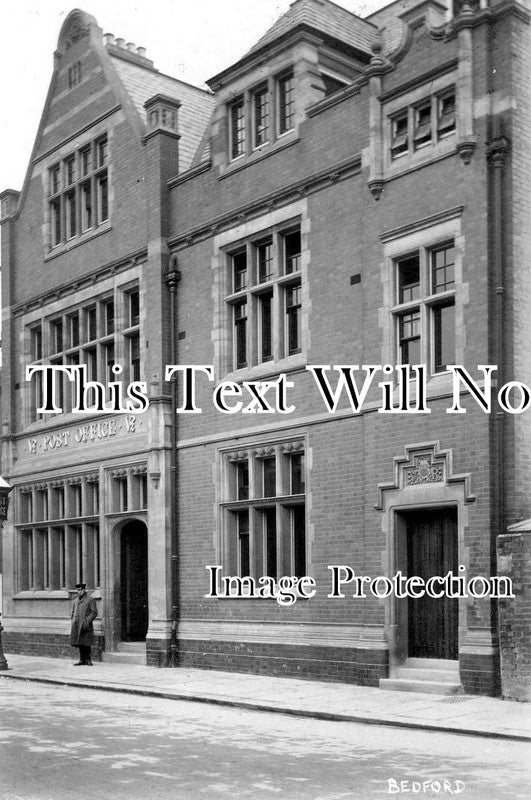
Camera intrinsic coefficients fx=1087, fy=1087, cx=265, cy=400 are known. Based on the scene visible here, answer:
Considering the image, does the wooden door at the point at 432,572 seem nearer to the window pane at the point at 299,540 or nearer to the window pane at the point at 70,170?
the window pane at the point at 299,540

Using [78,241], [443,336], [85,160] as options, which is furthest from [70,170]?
[443,336]

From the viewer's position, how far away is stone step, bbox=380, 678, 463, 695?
1516 centimetres

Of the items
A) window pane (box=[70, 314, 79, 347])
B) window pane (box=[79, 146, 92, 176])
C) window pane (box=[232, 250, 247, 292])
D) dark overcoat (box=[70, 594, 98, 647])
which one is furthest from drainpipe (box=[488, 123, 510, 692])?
window pane (box=[70, 314, 79, 347])

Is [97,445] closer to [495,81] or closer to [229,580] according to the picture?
[229,580]

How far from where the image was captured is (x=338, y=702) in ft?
48.4

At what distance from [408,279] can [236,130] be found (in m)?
5.59

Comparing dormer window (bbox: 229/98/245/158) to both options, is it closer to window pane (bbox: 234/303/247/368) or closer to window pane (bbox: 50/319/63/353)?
window pane (bbox: 234/303/247/368)

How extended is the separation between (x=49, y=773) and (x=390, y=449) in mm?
8238

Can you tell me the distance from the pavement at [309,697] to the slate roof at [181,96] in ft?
34.0

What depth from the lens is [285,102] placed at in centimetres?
1964

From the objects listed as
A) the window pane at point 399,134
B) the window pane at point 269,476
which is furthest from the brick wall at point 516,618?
the window pane at point 399,134

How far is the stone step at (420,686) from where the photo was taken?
1516 cm

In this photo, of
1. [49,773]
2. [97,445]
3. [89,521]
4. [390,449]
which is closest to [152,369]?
[97,445]

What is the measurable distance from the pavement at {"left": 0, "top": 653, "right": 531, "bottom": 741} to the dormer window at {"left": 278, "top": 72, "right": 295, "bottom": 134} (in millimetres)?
9680
